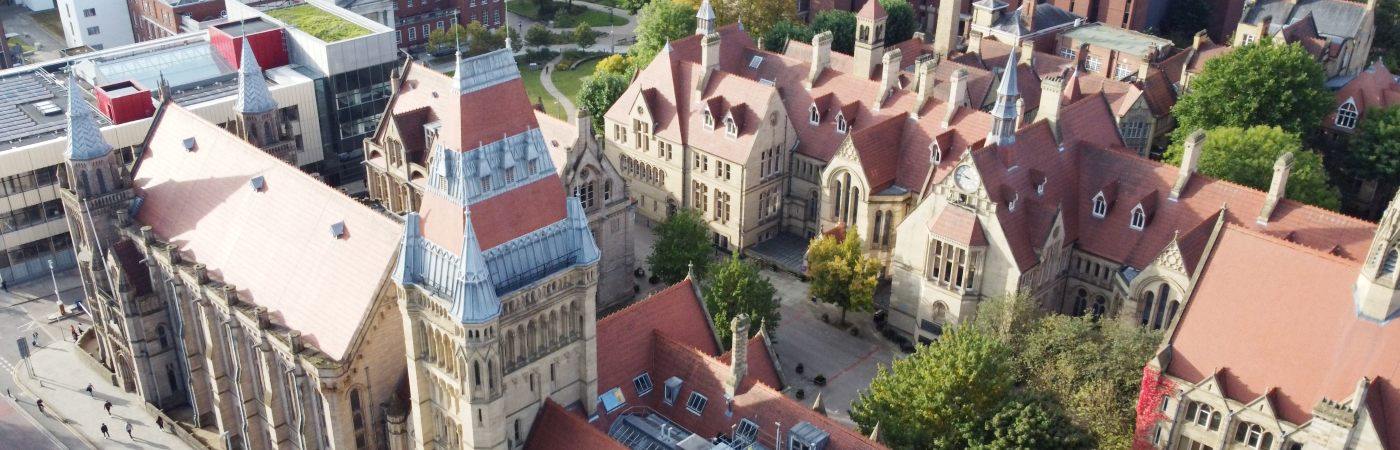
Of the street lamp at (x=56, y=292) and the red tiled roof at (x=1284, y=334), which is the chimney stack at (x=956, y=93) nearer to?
the red tiled roof at (x=1284, y=334)

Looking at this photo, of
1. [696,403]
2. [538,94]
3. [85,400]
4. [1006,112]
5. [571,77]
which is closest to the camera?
[696,403]

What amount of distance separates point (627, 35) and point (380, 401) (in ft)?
403

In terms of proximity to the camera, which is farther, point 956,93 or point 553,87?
point 553,87

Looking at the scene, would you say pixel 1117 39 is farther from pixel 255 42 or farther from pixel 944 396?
pixel 255 42

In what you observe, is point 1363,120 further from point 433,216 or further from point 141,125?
point 141,125

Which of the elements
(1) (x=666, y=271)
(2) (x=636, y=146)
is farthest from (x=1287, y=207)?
(2) (x=636, y=146)

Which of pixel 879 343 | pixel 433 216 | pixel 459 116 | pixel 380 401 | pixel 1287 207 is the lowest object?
pixel 879 343

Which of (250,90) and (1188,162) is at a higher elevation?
(250,90)

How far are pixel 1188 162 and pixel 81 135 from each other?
253 feet

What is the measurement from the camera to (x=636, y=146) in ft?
360

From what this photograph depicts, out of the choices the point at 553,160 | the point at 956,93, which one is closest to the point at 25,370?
the point at 553,160

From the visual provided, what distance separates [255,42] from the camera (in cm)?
11669

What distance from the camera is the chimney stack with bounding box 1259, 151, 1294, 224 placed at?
78562mm

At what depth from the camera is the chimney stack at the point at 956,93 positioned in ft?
313
